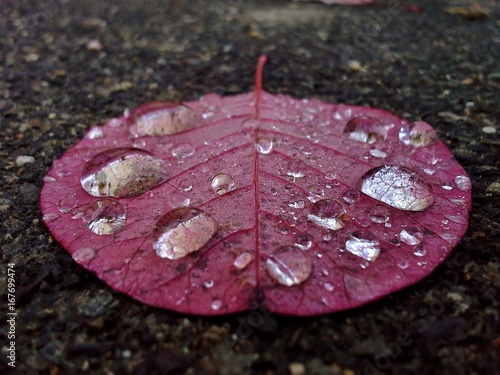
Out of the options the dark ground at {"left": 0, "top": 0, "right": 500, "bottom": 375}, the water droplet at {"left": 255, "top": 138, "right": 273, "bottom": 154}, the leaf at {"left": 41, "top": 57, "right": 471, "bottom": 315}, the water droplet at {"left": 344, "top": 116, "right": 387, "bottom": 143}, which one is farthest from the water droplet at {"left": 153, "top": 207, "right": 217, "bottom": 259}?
the water droplet at {"left": 344, "top": 116, "right": 387, "bottom": 143}

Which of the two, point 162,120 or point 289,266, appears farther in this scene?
point 162,120

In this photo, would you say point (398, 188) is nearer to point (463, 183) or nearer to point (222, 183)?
point (463, 183)

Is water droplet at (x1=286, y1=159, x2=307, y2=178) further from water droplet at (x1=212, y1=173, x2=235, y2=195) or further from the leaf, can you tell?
water droplet at (x1=212, y1=173, x2=235, y2=195)

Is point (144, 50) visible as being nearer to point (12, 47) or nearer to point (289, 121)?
point (12, 47)

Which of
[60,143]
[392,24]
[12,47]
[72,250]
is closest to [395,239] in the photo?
[72,250]

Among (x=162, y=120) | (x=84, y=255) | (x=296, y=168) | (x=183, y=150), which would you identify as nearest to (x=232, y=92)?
(x=162, y=120)

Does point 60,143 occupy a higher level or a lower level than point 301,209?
lower
